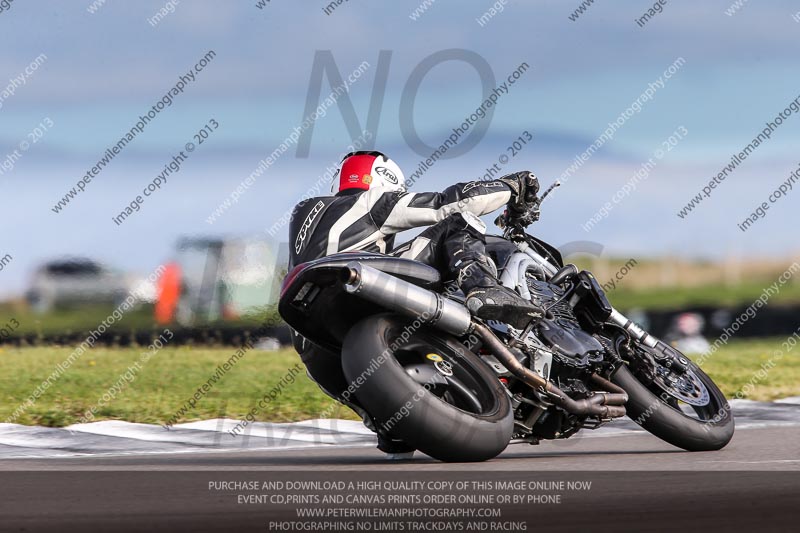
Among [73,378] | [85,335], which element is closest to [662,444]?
[73,378]

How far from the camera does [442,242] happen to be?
6070mm

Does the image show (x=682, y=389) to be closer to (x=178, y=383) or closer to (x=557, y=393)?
(x=557, y=393)

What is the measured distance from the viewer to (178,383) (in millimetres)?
10672

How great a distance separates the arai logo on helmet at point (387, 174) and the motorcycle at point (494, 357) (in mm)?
640

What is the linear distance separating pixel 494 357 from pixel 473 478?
1.24 meters

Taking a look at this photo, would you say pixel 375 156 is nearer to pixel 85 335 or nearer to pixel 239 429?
pixel 239 429

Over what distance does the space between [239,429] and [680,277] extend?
28.0 ft

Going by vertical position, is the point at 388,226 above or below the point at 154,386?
above

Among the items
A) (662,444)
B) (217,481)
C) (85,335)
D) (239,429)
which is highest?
(662,444)

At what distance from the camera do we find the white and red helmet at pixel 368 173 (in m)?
6.31

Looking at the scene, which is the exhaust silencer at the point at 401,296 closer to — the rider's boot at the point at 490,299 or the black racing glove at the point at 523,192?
the rider's boot at the point at 490,299

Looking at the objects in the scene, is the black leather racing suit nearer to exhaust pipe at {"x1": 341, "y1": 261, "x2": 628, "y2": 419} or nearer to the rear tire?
exhaust pipe at {"x1": 341, "y1": 261, "x2": 628, "y2": 419}

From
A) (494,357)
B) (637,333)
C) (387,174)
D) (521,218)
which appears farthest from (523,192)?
(494,357)

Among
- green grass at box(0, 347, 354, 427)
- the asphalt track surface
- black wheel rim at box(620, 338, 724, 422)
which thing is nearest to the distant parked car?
green grass at box(0, 347, 354, 427)
